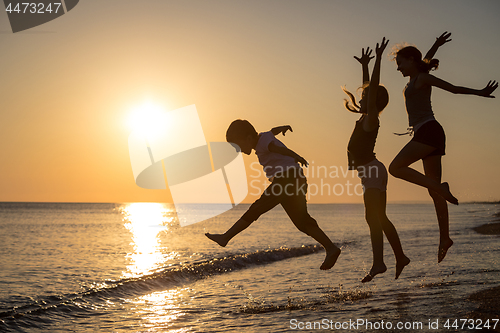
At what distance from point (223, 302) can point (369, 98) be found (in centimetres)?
672

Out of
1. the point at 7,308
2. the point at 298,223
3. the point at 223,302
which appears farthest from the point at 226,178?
the point at 7,308

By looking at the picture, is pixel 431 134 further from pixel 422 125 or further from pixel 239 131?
pixel 239 131

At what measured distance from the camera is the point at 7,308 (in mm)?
10688

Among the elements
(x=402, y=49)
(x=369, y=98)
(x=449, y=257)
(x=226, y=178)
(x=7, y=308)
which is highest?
(x=402, y=49)

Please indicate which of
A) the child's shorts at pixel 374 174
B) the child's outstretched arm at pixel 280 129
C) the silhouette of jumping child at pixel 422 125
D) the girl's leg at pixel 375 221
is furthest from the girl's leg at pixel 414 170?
the child's outstretched arm at pixel 280 129

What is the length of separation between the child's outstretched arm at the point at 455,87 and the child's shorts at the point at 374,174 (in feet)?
4.00

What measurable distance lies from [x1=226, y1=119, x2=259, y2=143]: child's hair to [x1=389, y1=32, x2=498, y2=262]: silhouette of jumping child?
6.39 feet

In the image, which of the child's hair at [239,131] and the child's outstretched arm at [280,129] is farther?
the child's outstretched arm at [280,129]

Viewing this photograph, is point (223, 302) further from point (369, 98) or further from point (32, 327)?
point (369, 98)

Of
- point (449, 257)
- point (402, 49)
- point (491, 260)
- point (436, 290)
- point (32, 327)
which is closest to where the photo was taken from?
point (402, 49)

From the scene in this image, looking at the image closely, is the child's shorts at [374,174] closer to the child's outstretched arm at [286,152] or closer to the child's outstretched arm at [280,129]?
the child's outstretched arm at [286,152]

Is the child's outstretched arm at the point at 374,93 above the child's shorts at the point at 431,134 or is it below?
above

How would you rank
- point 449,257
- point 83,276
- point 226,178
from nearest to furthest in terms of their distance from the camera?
point 226,178 < point 449,257 < point 83,276

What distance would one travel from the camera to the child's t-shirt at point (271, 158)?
16.9 ft
